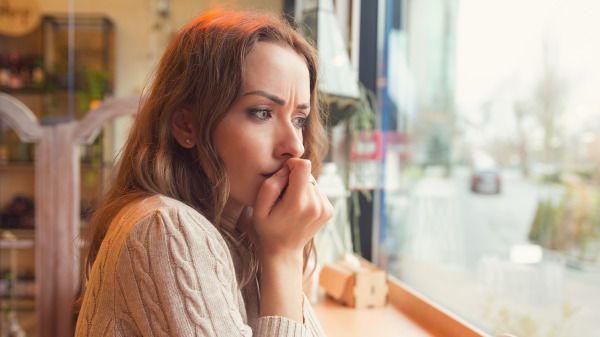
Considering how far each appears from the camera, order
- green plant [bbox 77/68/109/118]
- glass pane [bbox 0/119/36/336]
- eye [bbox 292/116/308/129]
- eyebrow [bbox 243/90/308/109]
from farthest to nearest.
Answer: green plant [bbox 77/68/109/118], glass pane [bbox 0/119/36/336], eye [bbox 292/116/308/129], eyebrow [bbox 243/90/308/109]

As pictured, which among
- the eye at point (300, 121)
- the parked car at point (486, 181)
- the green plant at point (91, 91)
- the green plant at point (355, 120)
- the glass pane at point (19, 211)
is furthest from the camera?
the green plant at point (91, 91)

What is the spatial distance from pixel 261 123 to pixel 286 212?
0.15 meters

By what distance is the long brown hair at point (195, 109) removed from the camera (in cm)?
76

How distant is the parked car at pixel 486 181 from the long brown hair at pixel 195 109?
814 mm

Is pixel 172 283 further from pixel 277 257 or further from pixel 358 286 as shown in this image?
pixel 358 286

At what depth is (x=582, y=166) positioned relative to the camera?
102 centimetres

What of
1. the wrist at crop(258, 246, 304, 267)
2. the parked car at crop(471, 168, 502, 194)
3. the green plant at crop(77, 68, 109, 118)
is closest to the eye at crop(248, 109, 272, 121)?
the wrist at crop(258, 246, 304, 267)

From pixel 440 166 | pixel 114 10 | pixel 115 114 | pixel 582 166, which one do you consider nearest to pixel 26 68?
pixel 114 10

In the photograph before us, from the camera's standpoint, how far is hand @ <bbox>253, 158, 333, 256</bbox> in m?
0.76

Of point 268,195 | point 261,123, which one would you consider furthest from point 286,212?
point 261,123

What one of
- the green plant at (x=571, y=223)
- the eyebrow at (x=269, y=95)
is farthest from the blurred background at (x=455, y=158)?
the eyebrow at (x=269, y=95)

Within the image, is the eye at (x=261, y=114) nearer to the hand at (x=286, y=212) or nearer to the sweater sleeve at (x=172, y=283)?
the hand at (x=286, y=212)

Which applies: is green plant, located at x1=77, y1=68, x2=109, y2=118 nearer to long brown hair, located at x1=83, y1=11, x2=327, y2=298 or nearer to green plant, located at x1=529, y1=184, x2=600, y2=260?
long brown hair, located at x1=83, y1=11, x2=327, y2=298

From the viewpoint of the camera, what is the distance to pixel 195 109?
2.57ft
